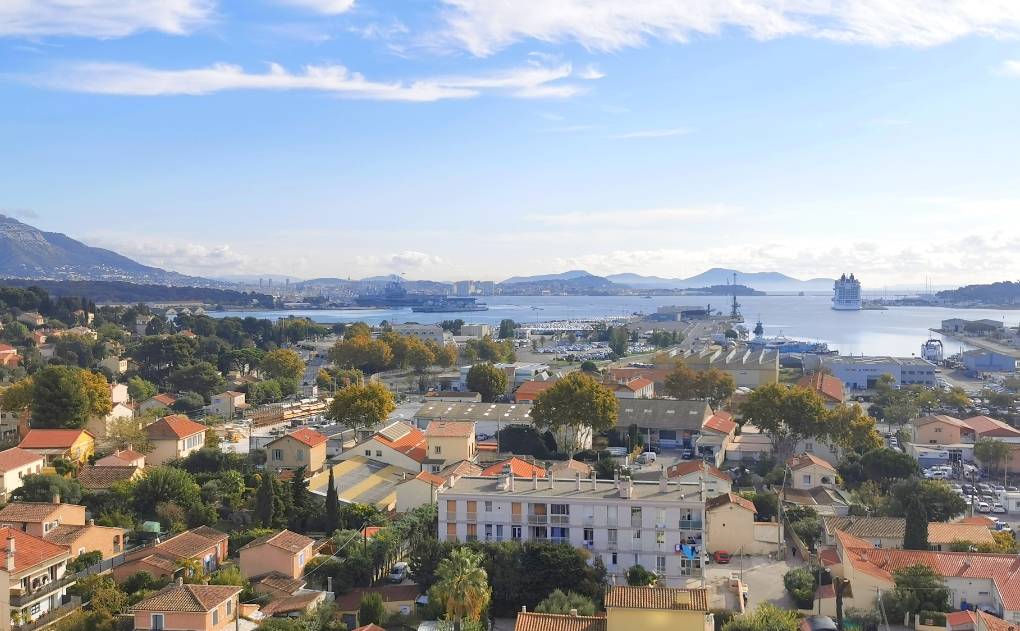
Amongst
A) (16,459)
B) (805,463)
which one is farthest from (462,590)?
(805,463)

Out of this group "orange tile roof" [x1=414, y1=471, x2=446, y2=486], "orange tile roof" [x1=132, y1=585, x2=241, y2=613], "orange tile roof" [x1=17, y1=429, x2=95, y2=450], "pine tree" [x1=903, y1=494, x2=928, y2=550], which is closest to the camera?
"orange tile roof" [x1=132, y1=585, x2=241, y2=613]

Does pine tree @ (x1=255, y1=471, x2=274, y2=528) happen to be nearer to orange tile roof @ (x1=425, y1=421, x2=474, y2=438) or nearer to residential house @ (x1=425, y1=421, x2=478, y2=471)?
residential house @ (x1=425, y1=421, x2=478, y2=471)

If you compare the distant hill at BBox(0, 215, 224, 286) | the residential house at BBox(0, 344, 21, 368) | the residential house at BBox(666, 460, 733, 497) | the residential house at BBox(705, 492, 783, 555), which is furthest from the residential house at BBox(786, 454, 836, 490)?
the distant hill at BBox(0, 215, 224, 286)

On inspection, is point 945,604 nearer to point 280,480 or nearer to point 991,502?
point 991,502

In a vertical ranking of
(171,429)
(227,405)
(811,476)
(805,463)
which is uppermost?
(171,429)

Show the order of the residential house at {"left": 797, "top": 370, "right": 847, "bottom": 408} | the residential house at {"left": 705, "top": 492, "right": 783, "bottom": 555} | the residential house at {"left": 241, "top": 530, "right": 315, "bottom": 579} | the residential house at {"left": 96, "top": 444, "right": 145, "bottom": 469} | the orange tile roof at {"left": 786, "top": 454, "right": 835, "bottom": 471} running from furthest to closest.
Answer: the residential house at {"left": 797, "top": 370, "right": 847, "bottom": 408}
the orange tile roof at {"left": 786, "top": 454, "right": 835, "bottom": 471}
the residential house at {"left": 96, "top": 444, "right": 145, "bottom": 469}
the residential house at {"left": 705, "top": 492, "right": 783, "bottom": 555}
the residential house at {"left": 241, "top": 530, "right": 315, "bottom": 579}

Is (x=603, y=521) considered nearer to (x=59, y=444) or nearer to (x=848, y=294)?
(x=59, y=444)
